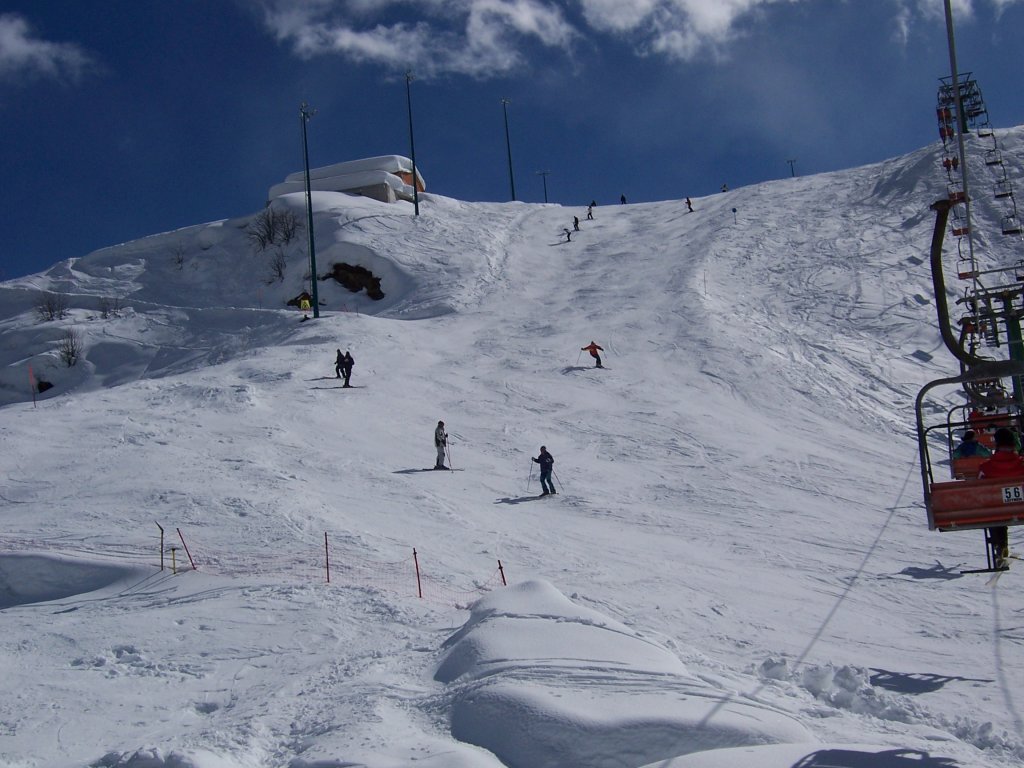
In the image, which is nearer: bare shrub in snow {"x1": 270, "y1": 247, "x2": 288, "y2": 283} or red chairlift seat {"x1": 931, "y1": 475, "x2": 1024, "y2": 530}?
red chairlift seat {"x1": 931, "y1": 475, "x2": 1024, "y2": 530}

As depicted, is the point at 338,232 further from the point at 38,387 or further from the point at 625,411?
the point at 625,411

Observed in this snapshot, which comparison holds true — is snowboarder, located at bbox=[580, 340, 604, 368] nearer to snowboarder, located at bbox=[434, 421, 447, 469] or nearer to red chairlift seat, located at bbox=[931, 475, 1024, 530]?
snowboarder, located at bbox=[434, 421, 447, 469]

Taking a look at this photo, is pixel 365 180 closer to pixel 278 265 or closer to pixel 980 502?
pixel 278 265

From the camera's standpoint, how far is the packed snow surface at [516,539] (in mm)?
7844

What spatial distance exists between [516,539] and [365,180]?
Answer: 48.9m

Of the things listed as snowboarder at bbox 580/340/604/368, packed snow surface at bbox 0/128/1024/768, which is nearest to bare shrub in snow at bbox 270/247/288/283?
packed snow surface at bbox 0/128/1024/768

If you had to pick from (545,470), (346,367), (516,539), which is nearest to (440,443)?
(545,470)

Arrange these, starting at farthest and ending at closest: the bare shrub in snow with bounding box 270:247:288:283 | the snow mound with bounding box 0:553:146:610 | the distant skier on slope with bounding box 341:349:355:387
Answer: the bare shrub in snow with bounding box 270:247:288:283
the distant skier on slope with bounding box 341:349:355:387
the snow mound with bounding box 0:553:146:610

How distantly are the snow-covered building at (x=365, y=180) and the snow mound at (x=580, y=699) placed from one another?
175 feet

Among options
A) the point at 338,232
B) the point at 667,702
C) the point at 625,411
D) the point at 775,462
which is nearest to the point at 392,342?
the point at 625,411

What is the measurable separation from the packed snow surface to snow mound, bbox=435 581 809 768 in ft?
0.10

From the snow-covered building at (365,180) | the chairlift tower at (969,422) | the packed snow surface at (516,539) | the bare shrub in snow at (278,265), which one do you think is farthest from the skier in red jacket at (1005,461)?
the snow-covered building at (365,180)

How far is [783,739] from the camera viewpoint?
23.5 feet

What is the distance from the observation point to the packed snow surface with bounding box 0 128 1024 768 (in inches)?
309
